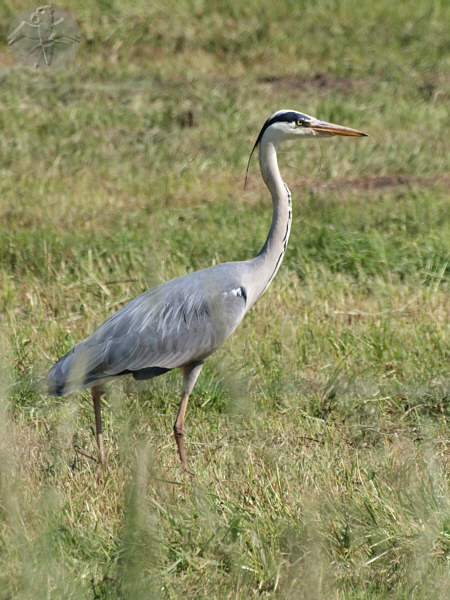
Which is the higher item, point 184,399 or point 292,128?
point 292,128

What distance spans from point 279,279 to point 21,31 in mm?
4152

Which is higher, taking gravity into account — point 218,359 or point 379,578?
point 379,578

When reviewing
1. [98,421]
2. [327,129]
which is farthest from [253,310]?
[98,421]

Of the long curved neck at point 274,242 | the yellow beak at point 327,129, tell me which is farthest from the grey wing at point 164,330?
the yellow beak at point 327,129

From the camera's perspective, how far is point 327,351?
5.52 m

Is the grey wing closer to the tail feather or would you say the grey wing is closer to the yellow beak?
the tail feather

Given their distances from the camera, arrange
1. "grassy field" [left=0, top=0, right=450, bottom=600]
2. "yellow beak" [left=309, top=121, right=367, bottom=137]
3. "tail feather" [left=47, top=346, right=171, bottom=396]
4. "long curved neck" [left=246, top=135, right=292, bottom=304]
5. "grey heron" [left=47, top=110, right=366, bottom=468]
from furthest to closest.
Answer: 1. "yellow beak" [left=309, top=121, right=367, bottom=137]
2. "long curved neck" [left=246, top=135, right=292, bottom=304]
3. "grey heron" [left=47, top=110, right=366, bottom=468]
4. "tail feather" [left=47, top=346, right=171, bottom=396]
5. "grassy field" [left=0, top=0, right=450, bottom=600]

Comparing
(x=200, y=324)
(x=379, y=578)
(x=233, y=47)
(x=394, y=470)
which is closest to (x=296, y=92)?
(x=233, y=47)

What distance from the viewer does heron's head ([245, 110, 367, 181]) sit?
5.09 m

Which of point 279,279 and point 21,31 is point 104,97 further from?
point 279,279

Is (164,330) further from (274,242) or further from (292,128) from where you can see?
(292,128)

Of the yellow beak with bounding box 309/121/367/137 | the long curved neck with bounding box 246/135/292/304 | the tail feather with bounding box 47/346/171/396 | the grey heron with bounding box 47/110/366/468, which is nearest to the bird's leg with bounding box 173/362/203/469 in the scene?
the grey heron with bounding box 47/110/366/468

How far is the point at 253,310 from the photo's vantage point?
6.04 m

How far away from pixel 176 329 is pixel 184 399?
13.3 inches
